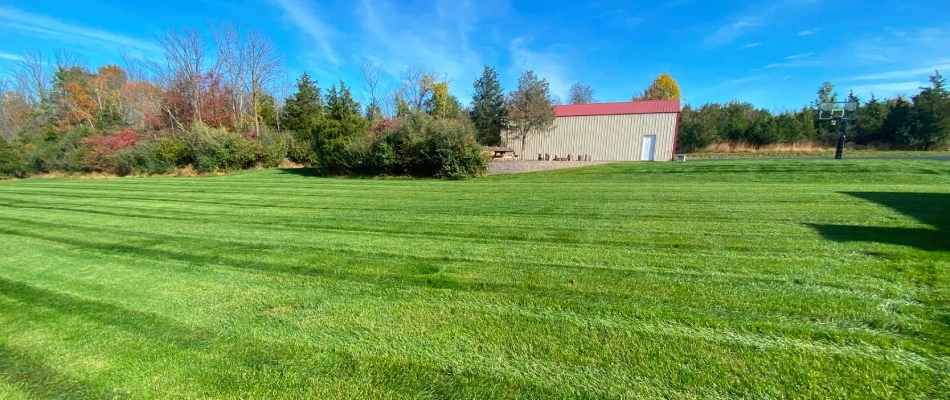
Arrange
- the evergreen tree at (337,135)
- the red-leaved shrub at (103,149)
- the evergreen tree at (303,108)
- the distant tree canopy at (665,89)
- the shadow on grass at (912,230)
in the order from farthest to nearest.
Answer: the distant tree canopy at (665,89) → the evergreen tree at (303,108) → the red-leaved shrub at (103,149) → the evergreen tree at (337,135) → the shadow on grass at (912,230)

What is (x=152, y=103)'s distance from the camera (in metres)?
31.8

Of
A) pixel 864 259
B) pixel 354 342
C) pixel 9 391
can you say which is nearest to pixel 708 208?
pixel 864 259

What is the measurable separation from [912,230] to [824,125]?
32.2 m

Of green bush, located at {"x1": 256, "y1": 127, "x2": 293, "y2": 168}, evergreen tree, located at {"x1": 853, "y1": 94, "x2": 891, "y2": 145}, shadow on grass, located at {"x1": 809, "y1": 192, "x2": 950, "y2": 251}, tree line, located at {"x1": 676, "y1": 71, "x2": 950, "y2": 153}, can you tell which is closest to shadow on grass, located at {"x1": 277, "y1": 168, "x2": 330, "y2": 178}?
green bush, located at {"x1": 256, "y1": 127, "x2": 293, "y2": 168}

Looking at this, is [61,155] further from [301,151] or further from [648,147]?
[648,147]

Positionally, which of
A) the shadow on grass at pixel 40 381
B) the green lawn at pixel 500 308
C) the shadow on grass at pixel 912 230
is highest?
the shadow on grass at pixel 912 230

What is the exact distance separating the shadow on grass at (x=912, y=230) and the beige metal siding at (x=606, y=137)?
17114 mm

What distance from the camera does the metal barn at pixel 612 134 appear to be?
22.3m

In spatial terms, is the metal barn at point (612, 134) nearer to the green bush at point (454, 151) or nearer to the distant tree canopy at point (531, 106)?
the distant tree canopy at point (531, 106)

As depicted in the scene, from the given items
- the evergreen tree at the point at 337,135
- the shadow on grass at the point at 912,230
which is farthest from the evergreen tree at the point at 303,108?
the shadow on grass at the point at 912,230

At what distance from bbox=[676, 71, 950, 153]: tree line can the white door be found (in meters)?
9.48

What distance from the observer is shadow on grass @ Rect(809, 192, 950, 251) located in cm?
377

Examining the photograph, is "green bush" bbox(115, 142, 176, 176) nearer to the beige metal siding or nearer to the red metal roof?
the beige metal siding

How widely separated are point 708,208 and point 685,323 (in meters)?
4.79
